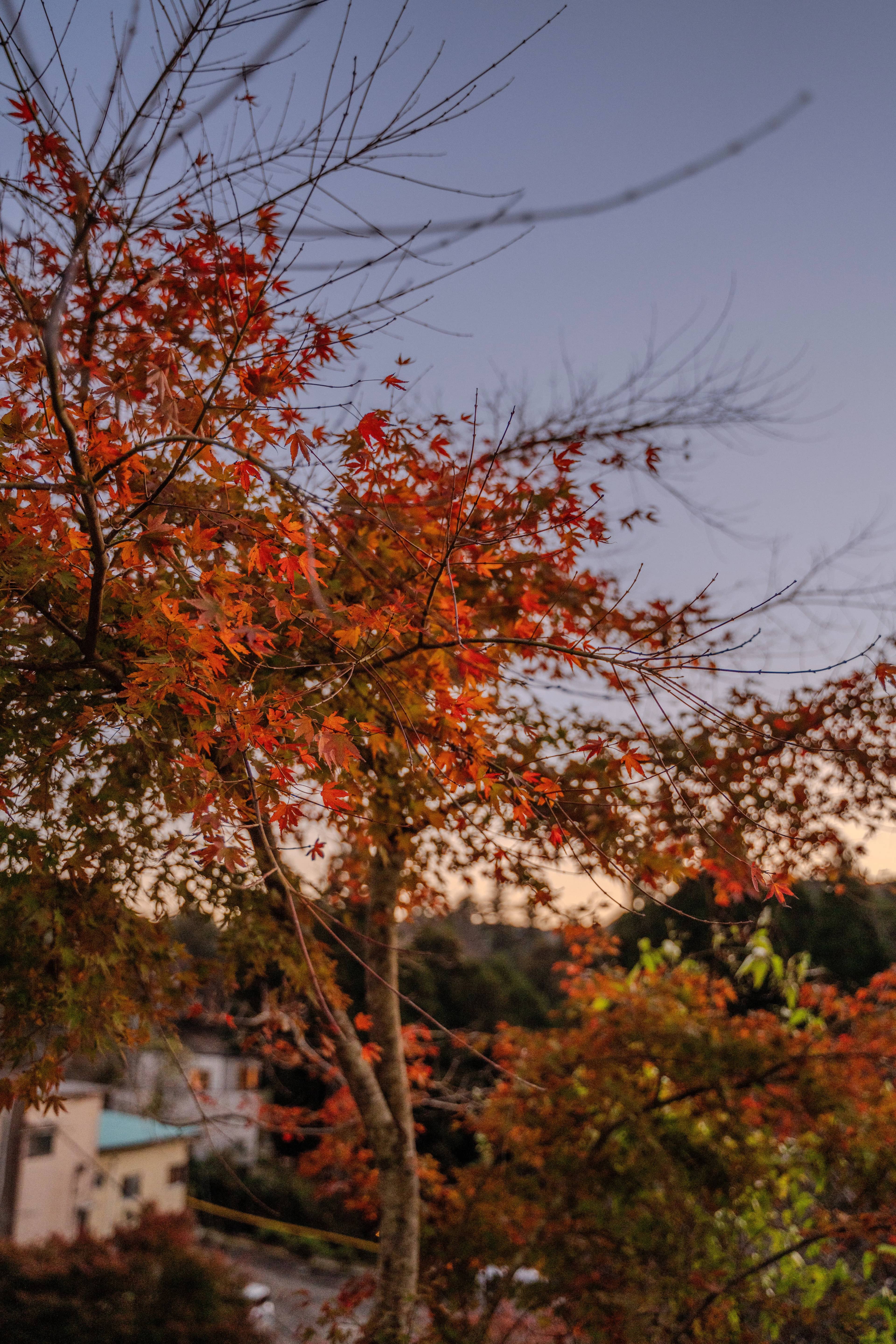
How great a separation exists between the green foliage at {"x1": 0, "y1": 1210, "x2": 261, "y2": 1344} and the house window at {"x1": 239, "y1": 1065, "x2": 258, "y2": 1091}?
4.12 m

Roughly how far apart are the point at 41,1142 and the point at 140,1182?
334 cm

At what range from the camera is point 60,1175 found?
50.4 ft

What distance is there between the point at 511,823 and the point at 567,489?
132cm

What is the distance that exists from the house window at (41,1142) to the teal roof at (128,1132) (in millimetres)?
1138

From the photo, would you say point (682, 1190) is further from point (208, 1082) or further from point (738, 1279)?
point (208, 1082)

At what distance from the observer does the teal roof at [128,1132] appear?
16641 mm

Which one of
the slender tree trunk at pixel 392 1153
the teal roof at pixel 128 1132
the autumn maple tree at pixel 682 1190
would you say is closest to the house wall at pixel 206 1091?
the teal roof at pixel 128 1132

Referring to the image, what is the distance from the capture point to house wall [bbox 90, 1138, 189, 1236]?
1631 centimetres

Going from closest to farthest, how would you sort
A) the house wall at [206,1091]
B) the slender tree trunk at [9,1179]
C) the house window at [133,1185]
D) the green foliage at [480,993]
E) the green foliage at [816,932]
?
the green foliage at [816,932] < the house wall at [206,1091] < the slender tree trunk at [9,1179] < the green foliage at [480,993] < the house window at [133,1185]

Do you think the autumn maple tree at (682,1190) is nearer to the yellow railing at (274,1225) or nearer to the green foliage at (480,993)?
the green foliage at (480,993)

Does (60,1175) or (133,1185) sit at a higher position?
(60,1175)

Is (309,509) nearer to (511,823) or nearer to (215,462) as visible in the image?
(215,462)

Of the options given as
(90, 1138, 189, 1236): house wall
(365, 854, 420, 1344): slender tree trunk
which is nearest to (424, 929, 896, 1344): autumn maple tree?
(365, 854, 420, 1344): slender tree trunk

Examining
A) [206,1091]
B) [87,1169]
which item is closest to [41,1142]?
[87,1169]
